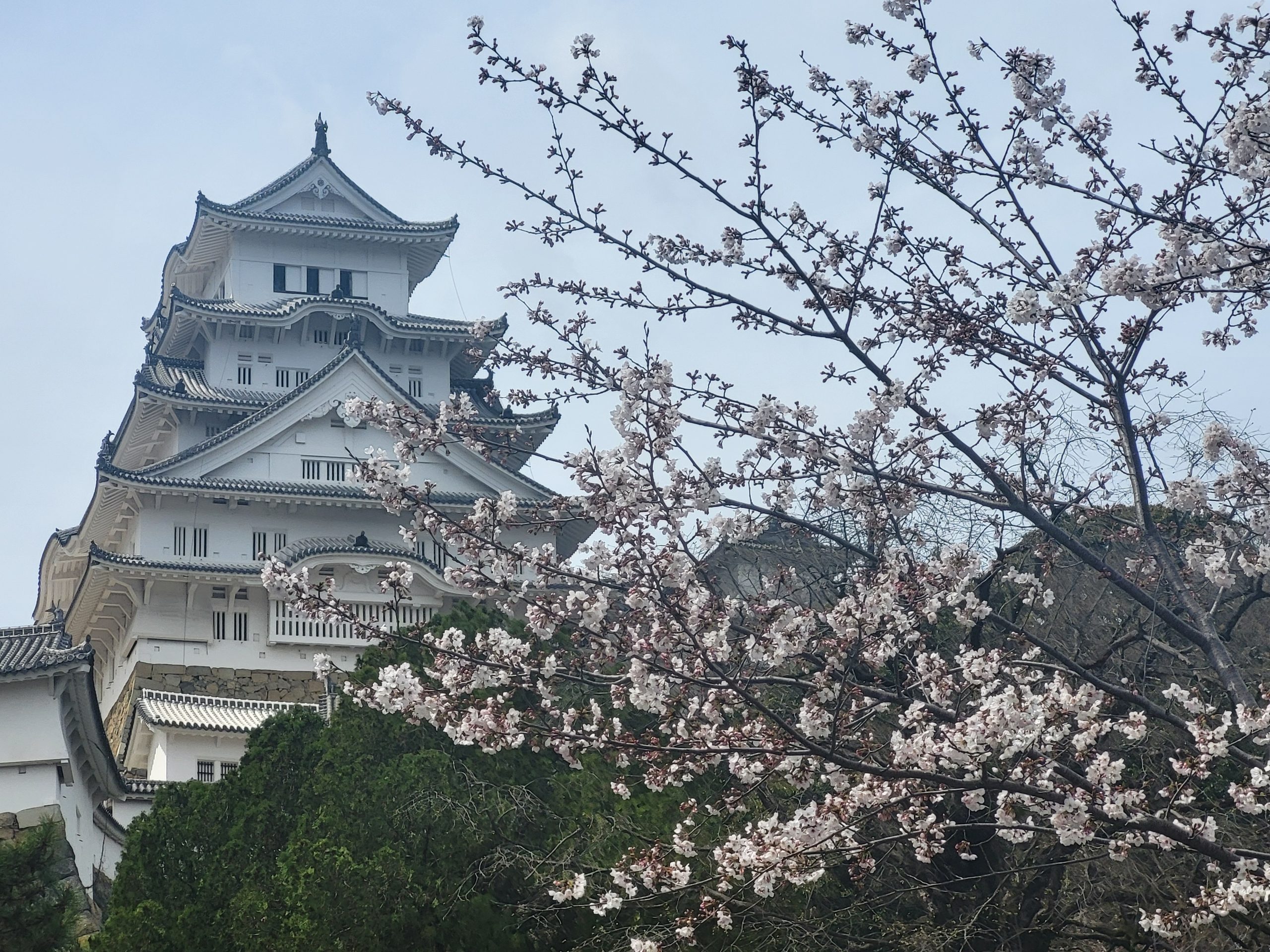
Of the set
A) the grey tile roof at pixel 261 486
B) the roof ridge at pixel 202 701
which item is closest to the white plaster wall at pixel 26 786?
the roof ridge at pixel 202 701

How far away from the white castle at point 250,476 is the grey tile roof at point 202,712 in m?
0.05

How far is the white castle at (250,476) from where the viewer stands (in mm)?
30688

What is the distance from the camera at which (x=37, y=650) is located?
1978 cm

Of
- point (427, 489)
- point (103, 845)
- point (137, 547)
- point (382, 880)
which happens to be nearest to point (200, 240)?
point (137, 547)

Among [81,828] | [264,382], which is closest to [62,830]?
[81,828]

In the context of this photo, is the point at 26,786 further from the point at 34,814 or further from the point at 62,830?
the point at 62,830

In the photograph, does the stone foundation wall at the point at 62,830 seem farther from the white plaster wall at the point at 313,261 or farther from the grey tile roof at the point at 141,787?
the white plaster wall at the point at 313,261

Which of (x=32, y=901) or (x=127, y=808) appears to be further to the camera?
(x=127, y=808)

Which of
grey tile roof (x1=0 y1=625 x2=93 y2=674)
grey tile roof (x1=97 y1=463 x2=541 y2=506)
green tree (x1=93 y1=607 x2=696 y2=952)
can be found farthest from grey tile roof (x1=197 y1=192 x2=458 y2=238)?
green tree (x1=93 y1=607 x2=696 y2=952)

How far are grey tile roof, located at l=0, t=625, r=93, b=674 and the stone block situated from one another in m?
1.67

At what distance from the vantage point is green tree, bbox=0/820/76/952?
11062 mm

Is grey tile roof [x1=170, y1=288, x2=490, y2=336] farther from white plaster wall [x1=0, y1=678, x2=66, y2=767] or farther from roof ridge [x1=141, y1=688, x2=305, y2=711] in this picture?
white plaster wall [x1=0, y1=678, x2=66, y2=767]

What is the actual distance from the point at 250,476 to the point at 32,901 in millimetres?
21870

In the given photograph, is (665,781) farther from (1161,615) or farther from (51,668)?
(51,668)
